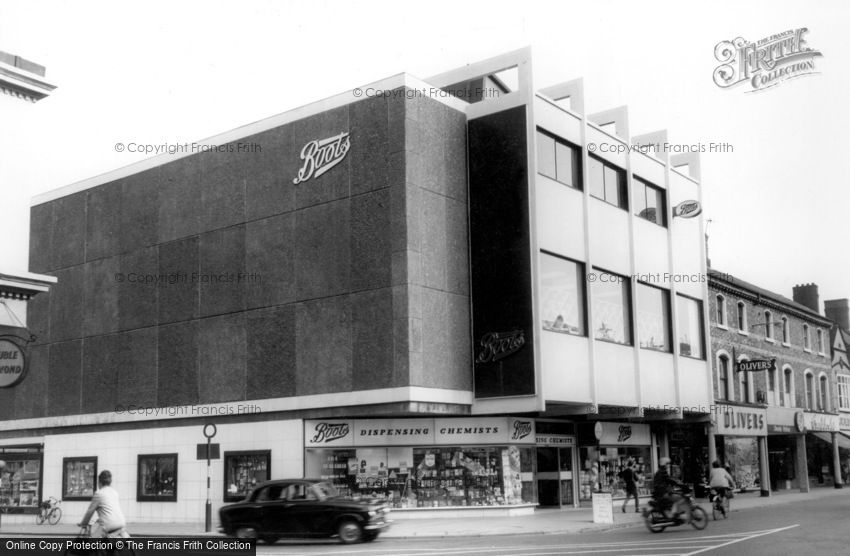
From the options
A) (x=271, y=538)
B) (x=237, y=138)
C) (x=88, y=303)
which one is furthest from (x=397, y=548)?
(x=88, y=303)

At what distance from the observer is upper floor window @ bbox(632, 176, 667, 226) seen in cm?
3409

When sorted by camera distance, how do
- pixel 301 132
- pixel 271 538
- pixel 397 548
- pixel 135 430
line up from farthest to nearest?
pixel 135 430 < pixel 301 132 < pixel 271 538 < pixel 397 548

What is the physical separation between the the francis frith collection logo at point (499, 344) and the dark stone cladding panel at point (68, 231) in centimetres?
1673

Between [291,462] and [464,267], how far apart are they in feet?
25.9

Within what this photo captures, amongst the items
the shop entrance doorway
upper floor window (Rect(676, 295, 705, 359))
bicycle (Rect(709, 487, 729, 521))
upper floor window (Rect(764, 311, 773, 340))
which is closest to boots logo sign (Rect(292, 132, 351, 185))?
the shop entrance doorway

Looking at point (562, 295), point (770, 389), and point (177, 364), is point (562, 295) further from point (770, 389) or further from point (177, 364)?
point (770, 389)

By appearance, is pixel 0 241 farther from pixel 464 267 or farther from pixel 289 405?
pixel 464 267

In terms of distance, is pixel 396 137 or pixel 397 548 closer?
pixel 397 548

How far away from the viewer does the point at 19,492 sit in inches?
1356

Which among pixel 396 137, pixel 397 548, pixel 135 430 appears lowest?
pixel 397 548

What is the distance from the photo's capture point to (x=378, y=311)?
26.5m

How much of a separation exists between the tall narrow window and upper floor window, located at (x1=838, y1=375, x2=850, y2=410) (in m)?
17.3

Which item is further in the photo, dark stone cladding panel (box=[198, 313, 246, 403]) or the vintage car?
dark stone cladding panel (box=[198, 313, 246, 403])

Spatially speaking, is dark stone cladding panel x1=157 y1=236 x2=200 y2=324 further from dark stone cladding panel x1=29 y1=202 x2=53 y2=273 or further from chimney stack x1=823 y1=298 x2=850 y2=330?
chimney stack x1=823 y1=298 x2=850 y2=330
